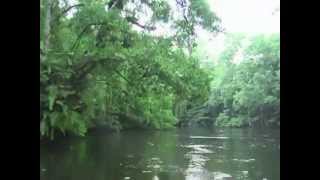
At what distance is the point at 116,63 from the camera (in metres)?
2.74

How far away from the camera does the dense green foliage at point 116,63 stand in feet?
8.54

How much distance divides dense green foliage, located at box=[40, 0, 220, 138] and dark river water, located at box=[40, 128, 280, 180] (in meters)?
0.11

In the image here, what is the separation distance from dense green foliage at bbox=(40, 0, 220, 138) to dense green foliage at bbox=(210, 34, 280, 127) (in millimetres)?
116

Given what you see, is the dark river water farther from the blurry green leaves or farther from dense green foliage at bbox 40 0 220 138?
the blurry green leaves

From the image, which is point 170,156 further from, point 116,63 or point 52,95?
point 52,95

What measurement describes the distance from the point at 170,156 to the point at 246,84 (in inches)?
26.4

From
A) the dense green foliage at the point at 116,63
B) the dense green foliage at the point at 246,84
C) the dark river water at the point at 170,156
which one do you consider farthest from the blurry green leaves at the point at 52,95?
the dense green foliage at the point at 246,84

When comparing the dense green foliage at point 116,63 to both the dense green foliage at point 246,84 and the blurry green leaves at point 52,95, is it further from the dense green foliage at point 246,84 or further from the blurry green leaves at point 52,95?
the dense green foliage at point 246,84

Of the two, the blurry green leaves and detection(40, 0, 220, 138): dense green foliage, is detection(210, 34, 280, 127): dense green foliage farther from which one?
the blurry green leaves

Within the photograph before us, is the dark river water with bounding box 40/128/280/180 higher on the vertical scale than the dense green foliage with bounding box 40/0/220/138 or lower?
lower

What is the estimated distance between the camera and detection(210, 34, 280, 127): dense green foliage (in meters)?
2.56

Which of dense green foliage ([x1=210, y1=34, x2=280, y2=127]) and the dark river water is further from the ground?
dense green foliage ([x1=210, y1=34, x2=280, y2=127])

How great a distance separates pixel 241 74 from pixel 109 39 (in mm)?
897

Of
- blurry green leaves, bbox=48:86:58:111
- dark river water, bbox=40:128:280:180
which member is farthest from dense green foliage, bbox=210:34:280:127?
blurry green leaves, bbox=48:86:58:111
